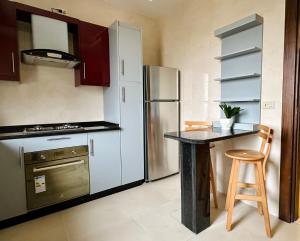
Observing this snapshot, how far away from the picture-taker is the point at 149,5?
2.96 meters

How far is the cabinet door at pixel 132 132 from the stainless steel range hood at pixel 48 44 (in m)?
0.78

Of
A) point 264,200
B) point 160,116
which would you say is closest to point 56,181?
point 160,116

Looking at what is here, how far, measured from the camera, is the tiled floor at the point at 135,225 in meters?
1.65

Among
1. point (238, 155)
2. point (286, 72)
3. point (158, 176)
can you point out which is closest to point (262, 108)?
point (286, 72)

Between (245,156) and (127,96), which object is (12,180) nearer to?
(127,96)

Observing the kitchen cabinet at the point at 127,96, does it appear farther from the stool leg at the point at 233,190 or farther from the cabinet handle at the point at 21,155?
the stool leg at the point at 233,190

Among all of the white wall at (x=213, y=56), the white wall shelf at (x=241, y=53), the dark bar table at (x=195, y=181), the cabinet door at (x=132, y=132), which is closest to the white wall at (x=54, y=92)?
the cabinet door at (x=132, y=132)

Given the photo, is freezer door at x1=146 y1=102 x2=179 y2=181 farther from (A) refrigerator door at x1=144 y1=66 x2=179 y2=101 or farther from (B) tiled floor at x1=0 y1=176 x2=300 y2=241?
(B) tiled floor at x1=0 y1=176 x2=300 y2=241

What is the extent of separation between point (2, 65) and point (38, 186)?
4.38 feet

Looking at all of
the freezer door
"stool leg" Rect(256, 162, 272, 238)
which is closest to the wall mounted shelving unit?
"stool leg" Rect(256, 162, 272, 238)

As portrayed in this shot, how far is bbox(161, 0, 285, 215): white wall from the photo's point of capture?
1.89 m

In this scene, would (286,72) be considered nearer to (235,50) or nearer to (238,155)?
(235,50)

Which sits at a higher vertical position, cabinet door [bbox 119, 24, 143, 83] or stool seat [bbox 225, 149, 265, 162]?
cabinet door [bbox 119, 24, 143, 83]

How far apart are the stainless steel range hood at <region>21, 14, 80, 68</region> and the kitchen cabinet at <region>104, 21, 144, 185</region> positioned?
1.83ft
